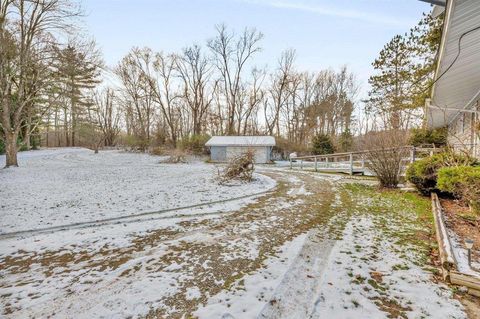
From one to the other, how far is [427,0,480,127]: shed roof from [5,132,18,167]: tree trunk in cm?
1842

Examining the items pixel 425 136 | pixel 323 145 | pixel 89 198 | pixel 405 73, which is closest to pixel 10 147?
pixel 89 198

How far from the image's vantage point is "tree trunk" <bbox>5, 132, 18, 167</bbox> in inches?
527

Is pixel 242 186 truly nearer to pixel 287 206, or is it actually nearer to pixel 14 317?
pixel 287 206

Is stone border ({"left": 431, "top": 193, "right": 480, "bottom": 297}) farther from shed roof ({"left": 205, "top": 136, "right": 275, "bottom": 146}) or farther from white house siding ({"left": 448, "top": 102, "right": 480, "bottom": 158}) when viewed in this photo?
shed roof ({"left": 205, "top": 136, "right": 275, "bottom": 146})

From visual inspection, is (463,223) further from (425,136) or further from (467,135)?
(425,136)

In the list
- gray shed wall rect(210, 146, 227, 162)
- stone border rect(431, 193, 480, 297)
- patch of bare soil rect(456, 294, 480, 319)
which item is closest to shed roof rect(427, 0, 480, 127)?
stone border rect(431, 193, 480, 297)

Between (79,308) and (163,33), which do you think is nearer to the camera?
(79,308)

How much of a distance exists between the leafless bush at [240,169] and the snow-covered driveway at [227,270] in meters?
4.74

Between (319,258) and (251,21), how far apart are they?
113 ft

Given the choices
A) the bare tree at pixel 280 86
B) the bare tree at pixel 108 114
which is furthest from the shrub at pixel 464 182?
the bare tree at pixel 108 114

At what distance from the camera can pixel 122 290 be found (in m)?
2.60

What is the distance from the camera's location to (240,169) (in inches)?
400

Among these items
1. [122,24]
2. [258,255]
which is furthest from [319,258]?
[122,24]

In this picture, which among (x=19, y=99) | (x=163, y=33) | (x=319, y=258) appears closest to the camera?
(x=319, y=258)
